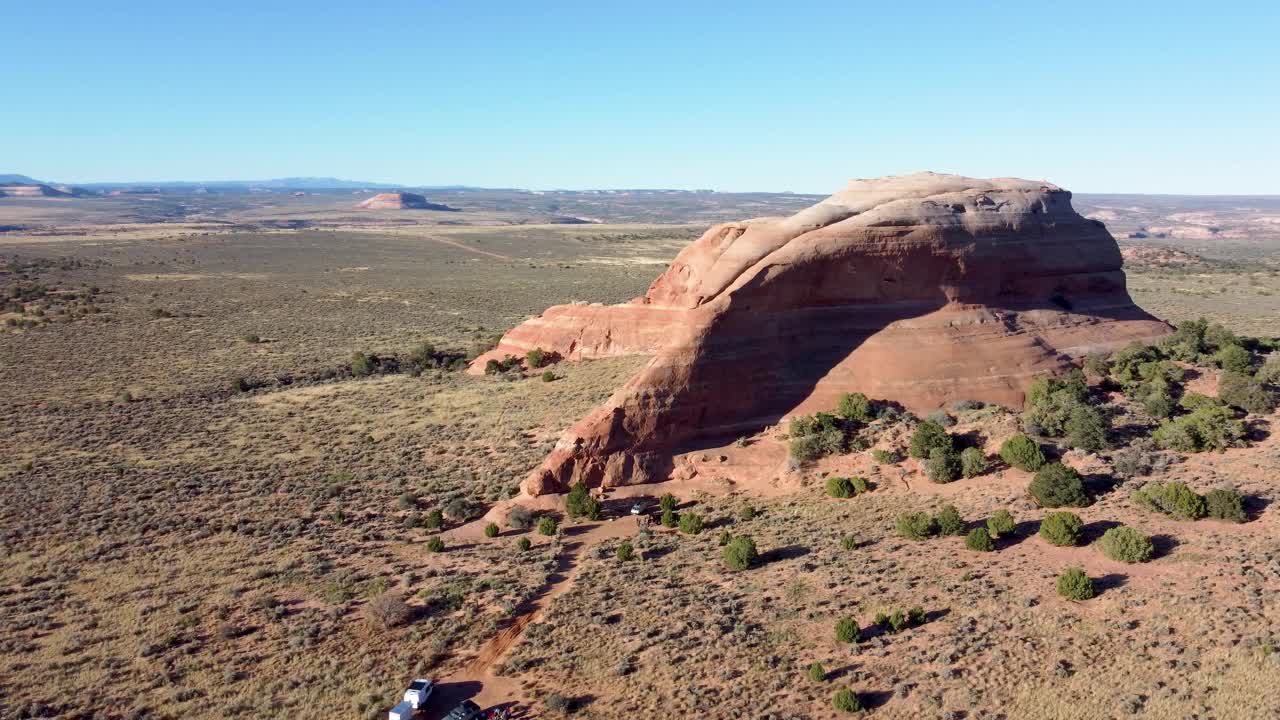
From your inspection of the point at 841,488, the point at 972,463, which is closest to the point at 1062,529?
the point at 972,463

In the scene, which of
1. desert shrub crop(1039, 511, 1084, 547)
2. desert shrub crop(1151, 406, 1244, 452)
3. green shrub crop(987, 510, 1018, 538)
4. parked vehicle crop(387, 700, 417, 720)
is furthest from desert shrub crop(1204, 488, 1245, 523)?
parked vehicle crop(387, 700, 417, 720)

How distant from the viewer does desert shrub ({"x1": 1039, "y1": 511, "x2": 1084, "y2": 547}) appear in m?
20.8

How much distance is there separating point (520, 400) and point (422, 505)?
1025 cm

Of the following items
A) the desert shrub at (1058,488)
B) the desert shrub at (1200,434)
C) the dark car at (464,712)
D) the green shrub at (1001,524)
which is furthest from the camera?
the desert shrub at (1200,434)

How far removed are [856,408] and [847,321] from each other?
3742 mm

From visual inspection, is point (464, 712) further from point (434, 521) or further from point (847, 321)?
point (847, 321)

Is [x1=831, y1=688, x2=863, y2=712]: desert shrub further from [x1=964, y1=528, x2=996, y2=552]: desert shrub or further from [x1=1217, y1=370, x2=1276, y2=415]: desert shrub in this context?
[x1=1217, y1=370, x2=1276, y2=415]: desert shrub

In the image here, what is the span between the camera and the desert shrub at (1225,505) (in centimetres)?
2092

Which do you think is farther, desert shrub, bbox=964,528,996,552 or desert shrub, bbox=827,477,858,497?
desert shrub, bbox=827,477,858,497

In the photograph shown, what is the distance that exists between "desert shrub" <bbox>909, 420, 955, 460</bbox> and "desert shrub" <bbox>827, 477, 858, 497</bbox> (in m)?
2.70

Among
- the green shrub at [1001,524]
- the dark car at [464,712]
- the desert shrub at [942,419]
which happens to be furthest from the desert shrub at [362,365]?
the green shrub at [1001,524]

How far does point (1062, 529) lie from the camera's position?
20906mm

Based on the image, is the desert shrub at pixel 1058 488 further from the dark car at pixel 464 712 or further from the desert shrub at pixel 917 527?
the dark car at pixel 464 712

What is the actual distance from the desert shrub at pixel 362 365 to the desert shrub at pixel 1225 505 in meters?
41.1
